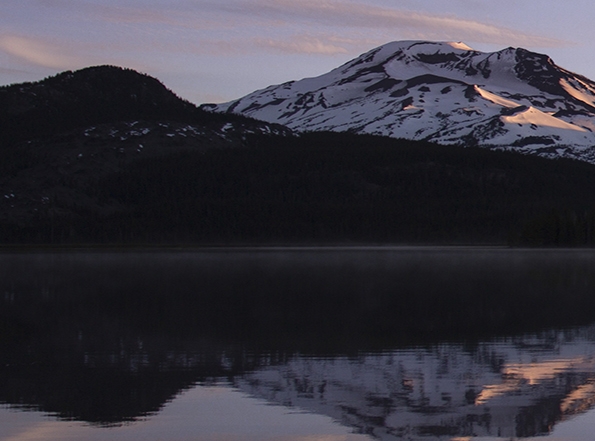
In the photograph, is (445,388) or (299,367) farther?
(299,367)

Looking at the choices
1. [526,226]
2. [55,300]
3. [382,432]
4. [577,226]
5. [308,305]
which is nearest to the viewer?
[382,432]

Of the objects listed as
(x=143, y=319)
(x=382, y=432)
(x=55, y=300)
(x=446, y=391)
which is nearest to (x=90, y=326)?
(x=143, y=319)

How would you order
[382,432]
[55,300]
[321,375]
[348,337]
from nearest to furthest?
[382,432] → [321,375] → [348,337] → [55,300]

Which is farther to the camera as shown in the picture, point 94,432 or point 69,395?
point 69,395

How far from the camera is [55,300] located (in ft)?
170

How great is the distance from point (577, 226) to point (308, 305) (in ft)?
452

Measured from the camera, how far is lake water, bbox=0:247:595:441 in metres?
21.2

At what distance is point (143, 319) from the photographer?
41.0 meters

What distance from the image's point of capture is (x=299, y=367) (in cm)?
2812

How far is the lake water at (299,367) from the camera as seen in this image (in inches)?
834

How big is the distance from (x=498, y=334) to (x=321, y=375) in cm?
1037

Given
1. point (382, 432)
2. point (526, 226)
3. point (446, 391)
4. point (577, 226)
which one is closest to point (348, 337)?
point (446, 391)

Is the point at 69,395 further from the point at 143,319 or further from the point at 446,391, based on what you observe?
the point at 143,319

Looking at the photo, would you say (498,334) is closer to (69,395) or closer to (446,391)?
(446,391)
